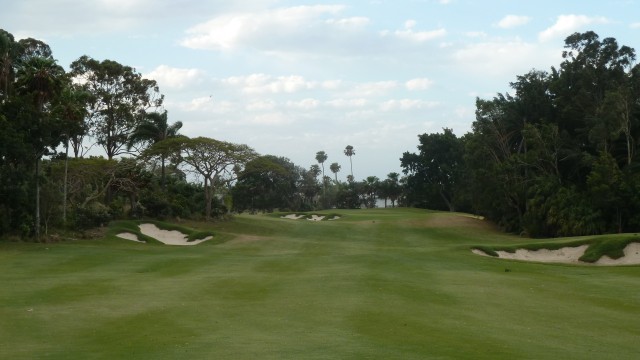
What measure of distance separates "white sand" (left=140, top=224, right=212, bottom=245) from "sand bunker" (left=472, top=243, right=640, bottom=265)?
2429 cm

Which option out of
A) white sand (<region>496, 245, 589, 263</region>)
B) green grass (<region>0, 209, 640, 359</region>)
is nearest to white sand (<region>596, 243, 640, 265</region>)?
white sand (<region>496, 245, 589, 263</region>)

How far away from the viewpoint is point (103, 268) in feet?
104

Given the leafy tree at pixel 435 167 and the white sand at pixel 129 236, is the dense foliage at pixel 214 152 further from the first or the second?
the leafy tree at pixel 435 167

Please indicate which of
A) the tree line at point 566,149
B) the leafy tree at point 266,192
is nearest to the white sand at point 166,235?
the tree line at point 566,149

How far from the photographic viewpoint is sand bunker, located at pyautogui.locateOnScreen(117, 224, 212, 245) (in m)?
53.8

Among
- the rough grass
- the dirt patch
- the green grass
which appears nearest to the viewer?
the green grass

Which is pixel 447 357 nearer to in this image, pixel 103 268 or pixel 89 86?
pixel 103 268

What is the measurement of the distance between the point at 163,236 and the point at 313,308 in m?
39.4

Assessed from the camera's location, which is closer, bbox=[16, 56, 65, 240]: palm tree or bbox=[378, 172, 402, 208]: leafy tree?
bbox=[16, 56, 65, 240]: palm tree

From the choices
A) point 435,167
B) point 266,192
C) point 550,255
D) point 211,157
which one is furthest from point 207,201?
point 266,192

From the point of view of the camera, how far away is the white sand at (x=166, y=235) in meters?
54.3

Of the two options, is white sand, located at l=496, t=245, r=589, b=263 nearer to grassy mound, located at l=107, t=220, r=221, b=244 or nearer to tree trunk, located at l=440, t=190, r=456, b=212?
grassy mound, located at l=107, t=220, r=221, b=244

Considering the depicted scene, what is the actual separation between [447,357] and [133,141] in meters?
62.3

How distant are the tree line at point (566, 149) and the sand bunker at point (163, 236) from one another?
29.7m
